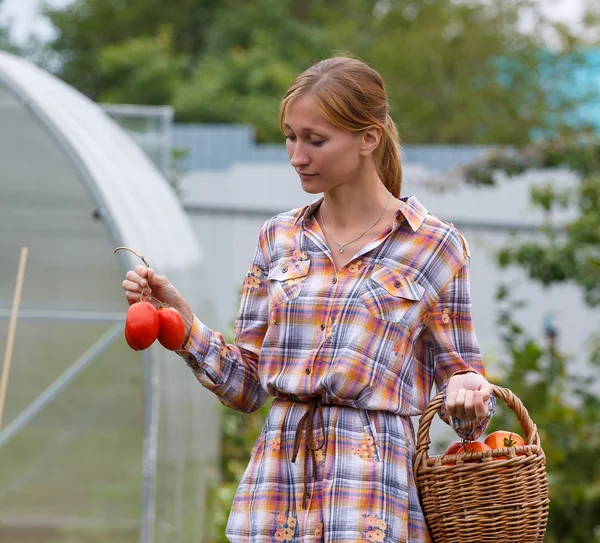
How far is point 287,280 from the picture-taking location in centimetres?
203

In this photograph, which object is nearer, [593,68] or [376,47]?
[593,68]

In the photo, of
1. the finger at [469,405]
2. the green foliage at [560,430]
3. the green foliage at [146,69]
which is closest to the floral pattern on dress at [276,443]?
the finger at [469,405]

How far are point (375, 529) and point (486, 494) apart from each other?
0.21 meters

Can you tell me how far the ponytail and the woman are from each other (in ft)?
0.04

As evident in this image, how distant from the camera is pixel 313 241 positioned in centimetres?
207

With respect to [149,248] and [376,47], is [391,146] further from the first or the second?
[376,47]

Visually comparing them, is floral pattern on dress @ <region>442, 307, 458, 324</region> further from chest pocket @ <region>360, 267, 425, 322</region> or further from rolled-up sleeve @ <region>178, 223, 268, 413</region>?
rolled-up sleeve @ <region>178, 223, 268, 413</region>

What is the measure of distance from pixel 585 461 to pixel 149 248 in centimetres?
310

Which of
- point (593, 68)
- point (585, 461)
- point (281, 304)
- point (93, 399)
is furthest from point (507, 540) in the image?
point (593, 68)

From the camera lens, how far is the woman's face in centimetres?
196

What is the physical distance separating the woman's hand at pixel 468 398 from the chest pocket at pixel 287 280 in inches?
13.3

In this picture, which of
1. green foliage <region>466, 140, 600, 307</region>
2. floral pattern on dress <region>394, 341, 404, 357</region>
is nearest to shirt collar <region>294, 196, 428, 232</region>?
floral pattern on dress <region>394, 341, 404, 357</region>

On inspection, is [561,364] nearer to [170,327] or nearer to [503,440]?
[503,440]

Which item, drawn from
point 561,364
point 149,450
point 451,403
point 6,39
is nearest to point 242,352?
point 451,403
